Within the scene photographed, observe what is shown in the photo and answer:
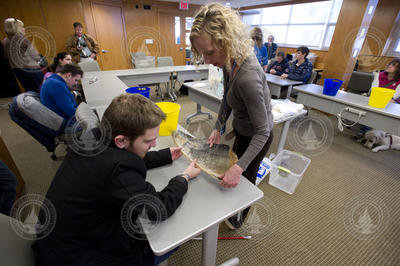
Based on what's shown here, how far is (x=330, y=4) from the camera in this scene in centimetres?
593

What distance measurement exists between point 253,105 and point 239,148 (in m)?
0.50

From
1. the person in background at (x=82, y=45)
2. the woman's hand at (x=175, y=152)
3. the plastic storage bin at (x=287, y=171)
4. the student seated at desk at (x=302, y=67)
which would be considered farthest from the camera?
the person in background at (x=82, y=45)

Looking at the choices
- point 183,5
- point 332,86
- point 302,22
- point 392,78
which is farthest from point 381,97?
point 183,5

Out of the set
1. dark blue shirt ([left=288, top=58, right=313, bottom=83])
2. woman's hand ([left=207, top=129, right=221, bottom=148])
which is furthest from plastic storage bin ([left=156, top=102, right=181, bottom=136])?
dark blue shirt ([left=288, top=58, right=313, bottom=83])

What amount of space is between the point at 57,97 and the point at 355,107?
329 centimetres

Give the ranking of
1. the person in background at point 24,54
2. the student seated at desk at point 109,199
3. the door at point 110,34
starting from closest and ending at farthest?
the student seated at desk at point 109,199
the person in background at point 24,54
the door at point 110,34

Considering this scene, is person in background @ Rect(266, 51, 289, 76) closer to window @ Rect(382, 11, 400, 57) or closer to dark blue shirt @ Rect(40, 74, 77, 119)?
window @ Rect(382, 11, 400, 57)

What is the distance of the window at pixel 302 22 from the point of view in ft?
20.0

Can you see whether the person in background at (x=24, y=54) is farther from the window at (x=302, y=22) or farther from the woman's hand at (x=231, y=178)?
the window at (x=302, y=22)

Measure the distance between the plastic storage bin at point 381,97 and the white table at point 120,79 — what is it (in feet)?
6.65

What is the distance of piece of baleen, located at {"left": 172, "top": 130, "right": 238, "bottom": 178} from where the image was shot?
0.98 metres

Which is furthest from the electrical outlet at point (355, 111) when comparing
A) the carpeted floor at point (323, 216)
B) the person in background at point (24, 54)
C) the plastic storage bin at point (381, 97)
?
the person in background at point (24, 54)

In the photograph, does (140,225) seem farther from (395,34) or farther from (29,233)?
(395,34)

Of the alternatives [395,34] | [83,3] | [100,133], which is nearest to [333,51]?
[395,34]
